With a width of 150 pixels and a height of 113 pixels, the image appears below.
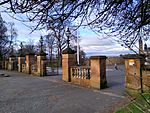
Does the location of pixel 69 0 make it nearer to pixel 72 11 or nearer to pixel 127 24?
pixel 72 11

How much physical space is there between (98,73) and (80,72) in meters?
2.11

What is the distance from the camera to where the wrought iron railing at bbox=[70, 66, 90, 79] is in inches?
624

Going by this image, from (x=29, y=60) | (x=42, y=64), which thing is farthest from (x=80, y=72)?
(x=29, y=60)

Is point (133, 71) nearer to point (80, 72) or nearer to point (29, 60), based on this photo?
point (80, 72)

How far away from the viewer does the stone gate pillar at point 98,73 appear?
14.6 metres

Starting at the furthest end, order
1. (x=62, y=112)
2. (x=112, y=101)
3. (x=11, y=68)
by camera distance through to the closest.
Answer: (x=11, y=68) → (x=112, y=101) → (x=62, y=112)

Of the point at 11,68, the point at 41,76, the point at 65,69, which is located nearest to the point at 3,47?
the point at 11,68

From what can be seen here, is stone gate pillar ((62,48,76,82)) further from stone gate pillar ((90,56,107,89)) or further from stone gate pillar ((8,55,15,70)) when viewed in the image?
stone gate pillar ((8,55,15,70))

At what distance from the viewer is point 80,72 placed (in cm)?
1661

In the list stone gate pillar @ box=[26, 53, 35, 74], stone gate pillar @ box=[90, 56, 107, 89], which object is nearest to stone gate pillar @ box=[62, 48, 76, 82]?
stone gate pillar @ box=[90, 56, 107, 89]

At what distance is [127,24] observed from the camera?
276 inches

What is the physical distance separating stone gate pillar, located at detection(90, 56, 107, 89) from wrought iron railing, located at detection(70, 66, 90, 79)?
71 centimetres

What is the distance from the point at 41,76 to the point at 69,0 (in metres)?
19.3

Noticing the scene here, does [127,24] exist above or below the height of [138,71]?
above
